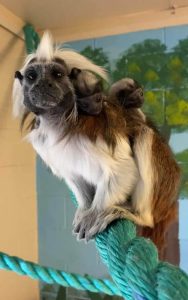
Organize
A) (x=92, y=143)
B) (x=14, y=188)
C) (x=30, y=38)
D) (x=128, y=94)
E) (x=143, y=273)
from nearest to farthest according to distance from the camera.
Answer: (x=143, y=273) → (x=92, y=143) → (x=128, y=94) → (x=30, y=38) → (x=14, y=188)

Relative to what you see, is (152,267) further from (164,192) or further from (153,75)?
(153,75)

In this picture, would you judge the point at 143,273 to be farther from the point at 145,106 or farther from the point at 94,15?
the point at 94,15

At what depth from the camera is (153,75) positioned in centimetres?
177

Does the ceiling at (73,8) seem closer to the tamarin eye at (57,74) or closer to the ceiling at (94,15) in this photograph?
the ceiling at (94,15)

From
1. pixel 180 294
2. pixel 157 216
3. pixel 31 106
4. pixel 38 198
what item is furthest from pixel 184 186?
pixel 180 294

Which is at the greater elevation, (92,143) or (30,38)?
(30,38)

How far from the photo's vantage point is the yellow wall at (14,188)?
1690mm

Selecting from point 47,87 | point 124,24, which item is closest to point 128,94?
point 47,87

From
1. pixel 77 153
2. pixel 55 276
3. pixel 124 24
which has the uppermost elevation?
pixel 124 24

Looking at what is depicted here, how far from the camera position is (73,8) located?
1695 mm

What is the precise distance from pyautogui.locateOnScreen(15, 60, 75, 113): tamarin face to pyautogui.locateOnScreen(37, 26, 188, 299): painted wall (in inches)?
37.7

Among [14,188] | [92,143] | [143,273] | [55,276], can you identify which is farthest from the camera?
[14,188]

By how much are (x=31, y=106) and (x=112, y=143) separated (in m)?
0.21

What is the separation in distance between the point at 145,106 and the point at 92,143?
Result: 995mm
